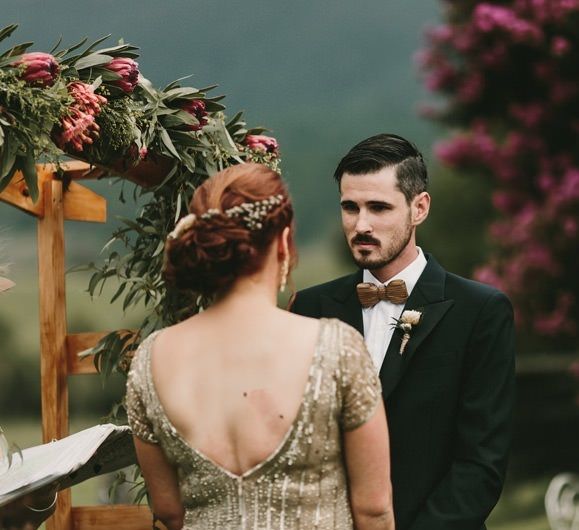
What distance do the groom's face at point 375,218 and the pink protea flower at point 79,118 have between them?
2.50 feet

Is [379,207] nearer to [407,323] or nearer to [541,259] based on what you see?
[407,323]

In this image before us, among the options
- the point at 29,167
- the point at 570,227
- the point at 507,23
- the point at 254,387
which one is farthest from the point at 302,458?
the point at 507,23

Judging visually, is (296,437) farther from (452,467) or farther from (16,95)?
(16,95)

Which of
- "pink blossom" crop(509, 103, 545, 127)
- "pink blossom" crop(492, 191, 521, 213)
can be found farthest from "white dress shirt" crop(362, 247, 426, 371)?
"pink blossom" crop(509, 103, 545, 127)

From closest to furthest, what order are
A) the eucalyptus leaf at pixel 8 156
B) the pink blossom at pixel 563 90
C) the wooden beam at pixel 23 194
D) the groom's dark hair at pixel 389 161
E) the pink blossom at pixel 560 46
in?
the eucalyptus leaf at pixel 8 156
the groom's dark hair at pixel 389 161
the wooden beam at pixel 23 194
the pink blossom at pixel 560 46
the pink blossom at pixel 563 90

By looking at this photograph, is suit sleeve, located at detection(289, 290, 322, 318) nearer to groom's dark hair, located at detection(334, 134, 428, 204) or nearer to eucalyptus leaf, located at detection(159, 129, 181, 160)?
groom's dark hair, located at detection(334, 134, 428, 204)

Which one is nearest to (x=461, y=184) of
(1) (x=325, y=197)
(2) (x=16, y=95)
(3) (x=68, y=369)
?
(1) (x=325, y=197)

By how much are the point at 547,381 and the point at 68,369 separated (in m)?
5.38

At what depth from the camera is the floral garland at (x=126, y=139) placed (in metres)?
3.04

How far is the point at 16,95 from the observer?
299cm

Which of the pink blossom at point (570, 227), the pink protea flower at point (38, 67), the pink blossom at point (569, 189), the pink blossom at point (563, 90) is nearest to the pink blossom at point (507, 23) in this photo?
the pink blossom at point (563, 90)

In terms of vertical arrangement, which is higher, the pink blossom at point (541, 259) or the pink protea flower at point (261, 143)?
the pink protea flower at point (261, 143)

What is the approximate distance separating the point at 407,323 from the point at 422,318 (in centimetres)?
5

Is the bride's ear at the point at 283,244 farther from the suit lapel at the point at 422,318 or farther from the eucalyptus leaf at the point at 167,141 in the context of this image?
the eucalyptus leaf at the point at 167,141
